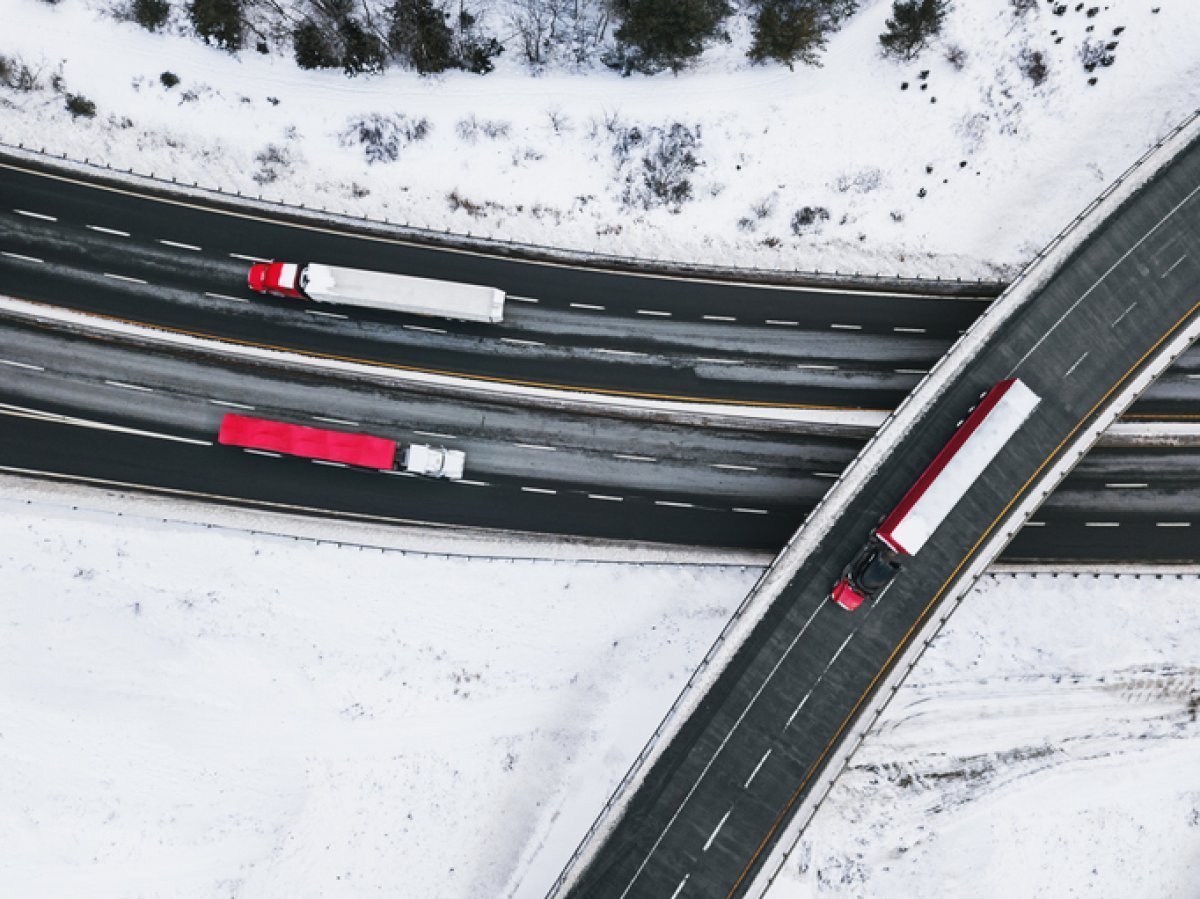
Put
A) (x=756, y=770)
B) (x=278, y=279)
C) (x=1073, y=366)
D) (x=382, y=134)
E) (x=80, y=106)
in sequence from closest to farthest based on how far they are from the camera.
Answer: (x=756, y=770) → (x=1073, y=366) → (x=278, y=279) → (x=80, y=106) → (x=382, y=134)

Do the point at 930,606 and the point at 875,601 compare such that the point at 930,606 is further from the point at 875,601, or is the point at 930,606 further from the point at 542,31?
the point at 542,31

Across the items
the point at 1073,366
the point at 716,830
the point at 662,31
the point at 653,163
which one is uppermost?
the point at 662,31

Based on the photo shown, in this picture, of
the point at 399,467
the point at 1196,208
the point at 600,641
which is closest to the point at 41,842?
the point at 399,467

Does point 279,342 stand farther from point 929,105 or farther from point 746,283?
point 929,105

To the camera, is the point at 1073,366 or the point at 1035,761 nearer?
the point at 1073,366

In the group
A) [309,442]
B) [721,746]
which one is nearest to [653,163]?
[309,442]

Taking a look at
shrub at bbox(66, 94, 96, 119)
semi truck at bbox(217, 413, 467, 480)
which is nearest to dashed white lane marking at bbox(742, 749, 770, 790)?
semi truck at bbox(217, 413, 467, 480)
